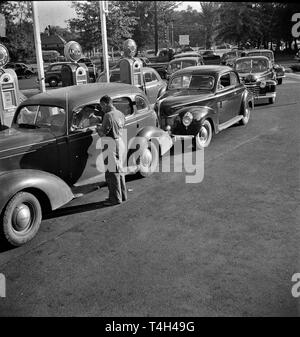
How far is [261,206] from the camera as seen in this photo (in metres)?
5.57

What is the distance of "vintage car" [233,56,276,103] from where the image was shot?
44.8ft

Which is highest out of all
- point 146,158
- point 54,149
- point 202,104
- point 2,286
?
point 202,104

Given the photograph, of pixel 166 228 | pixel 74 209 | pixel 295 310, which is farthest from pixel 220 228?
pixel 74 209

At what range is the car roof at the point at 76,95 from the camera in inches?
233

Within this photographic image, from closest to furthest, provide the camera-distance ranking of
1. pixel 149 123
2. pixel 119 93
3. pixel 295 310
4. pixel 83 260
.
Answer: pixel 295 310 < pixel 83 260 < pixel 119 93 < pixel 149 123

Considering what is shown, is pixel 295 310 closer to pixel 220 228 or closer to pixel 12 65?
A: pixel 220 228

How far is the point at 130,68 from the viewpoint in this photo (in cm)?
1177

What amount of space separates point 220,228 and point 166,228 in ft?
2.25

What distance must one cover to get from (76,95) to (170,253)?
300cm

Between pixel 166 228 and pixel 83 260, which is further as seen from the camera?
pixel 166 228

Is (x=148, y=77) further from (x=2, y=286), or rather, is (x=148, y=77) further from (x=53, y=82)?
(x=53, y=82)

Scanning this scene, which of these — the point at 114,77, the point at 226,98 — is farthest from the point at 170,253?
the point at 114,77

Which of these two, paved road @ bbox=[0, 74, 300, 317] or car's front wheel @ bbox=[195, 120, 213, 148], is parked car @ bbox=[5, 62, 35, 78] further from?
paved road @ bbox=[0, 74, 300, 317]

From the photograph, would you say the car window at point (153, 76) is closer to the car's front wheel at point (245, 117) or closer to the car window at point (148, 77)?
the car window at point (148, 77)
